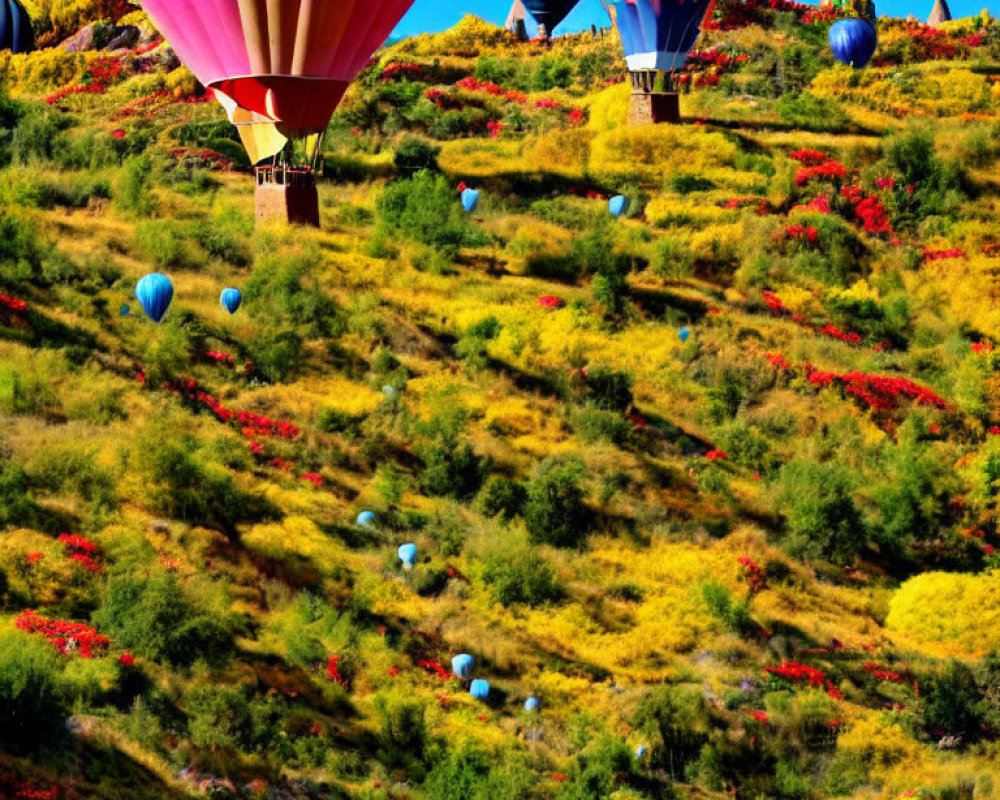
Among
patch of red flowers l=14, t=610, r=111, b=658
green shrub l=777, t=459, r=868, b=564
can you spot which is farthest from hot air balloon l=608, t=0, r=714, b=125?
patch of red flowers l=14, t=610, r=111, b=658

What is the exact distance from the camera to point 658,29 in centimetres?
4416

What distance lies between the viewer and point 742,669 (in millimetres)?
23844

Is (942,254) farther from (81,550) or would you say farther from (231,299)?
(81,550)

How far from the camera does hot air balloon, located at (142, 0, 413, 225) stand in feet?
95.5

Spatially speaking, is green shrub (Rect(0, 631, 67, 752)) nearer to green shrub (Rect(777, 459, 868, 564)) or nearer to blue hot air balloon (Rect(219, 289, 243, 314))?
green shrub (Rect(777, 459, 868, 564))

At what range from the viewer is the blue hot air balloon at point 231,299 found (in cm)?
3212

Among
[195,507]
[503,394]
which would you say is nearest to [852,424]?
[503,394]

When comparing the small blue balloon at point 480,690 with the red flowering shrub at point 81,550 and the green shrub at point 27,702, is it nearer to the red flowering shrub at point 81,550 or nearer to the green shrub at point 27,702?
the red flowering shrub at point 81,550

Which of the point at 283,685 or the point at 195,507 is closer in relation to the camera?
the point at 283,685

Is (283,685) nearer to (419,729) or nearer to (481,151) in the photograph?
(419,729)

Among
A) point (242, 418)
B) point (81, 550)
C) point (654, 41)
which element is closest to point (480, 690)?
point (81, 550)

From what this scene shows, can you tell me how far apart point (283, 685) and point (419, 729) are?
1979mm

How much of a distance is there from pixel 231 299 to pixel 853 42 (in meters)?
28.9

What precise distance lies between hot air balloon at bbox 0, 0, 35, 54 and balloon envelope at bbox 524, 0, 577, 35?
19.5 meters
